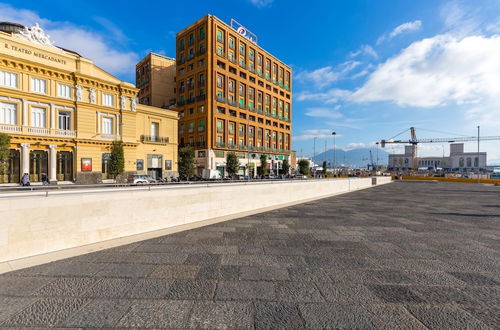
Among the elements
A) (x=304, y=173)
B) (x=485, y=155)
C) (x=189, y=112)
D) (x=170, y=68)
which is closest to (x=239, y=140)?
(x=189, y=112)

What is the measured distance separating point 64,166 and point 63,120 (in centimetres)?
612

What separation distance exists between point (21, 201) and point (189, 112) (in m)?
47.0

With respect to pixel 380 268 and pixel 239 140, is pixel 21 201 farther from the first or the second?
pixel 239 140

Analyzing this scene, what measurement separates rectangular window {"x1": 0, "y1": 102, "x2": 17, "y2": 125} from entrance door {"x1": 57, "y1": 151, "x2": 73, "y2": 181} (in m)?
5.39

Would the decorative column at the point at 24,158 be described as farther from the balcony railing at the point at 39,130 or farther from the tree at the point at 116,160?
the tree at the point at 116,160

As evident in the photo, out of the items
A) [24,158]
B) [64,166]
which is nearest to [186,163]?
[64,166]

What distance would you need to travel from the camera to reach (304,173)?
211 ft

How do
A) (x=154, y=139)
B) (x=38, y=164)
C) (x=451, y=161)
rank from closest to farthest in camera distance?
(x=38, y=164)
(x=154, y=139)
(x=451, y=161)

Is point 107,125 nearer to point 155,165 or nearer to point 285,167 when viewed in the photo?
point 155,165

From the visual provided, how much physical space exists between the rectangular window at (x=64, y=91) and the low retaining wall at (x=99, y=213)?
29.0 m

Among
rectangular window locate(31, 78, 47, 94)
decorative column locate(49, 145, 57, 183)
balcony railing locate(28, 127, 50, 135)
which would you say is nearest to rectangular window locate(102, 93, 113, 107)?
rectangular window locate(31, 78, 47, 94)

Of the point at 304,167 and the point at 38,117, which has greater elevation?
the point at 38,117

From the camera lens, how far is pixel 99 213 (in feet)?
23.1

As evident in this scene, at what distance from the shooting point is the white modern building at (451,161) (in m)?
161
